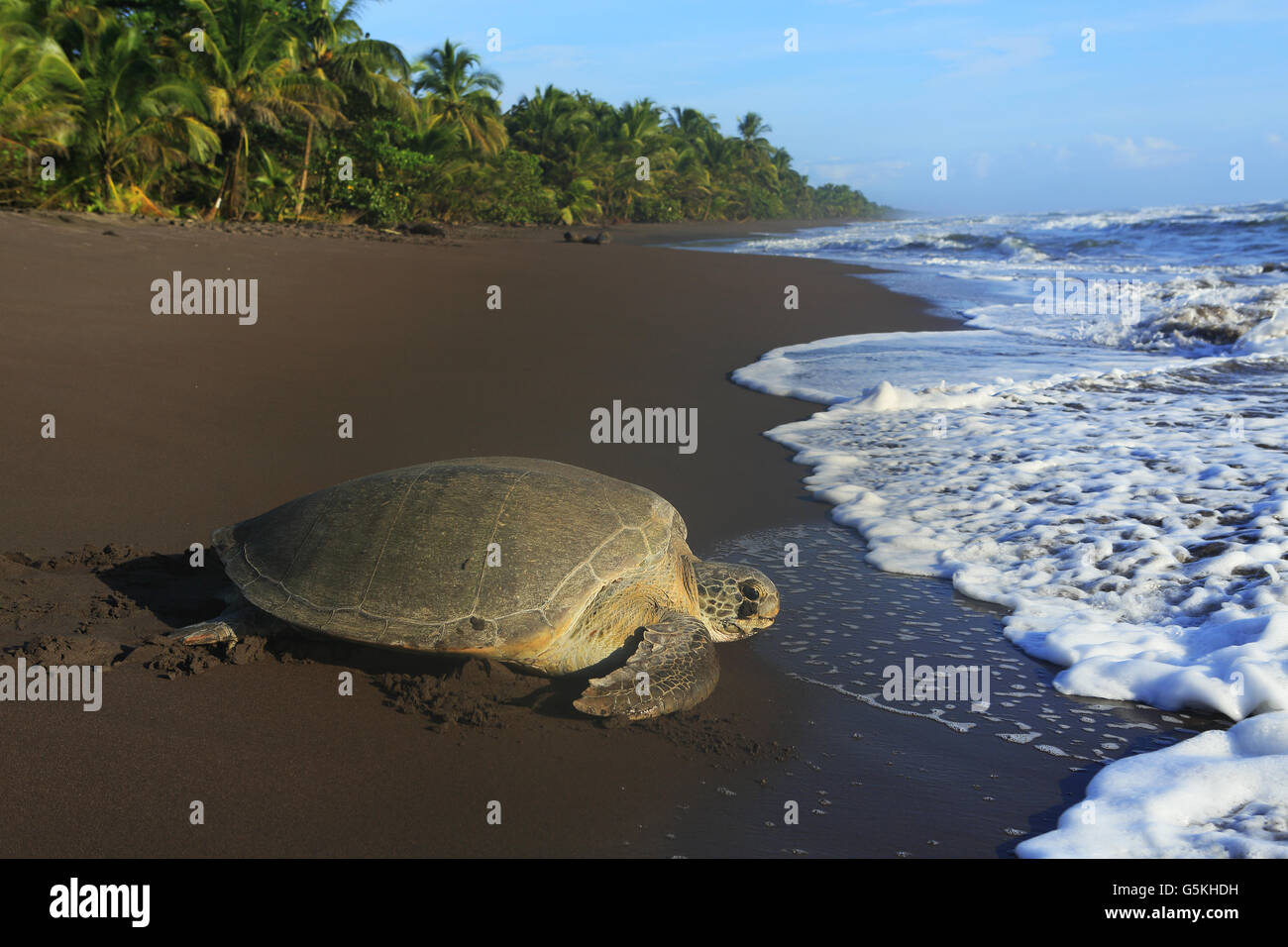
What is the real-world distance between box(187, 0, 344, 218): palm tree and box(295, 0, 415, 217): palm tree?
73.5 inches

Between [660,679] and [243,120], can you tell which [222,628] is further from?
[243,120]

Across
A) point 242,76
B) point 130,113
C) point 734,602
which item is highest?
point 242,76

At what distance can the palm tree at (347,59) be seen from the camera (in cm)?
2039

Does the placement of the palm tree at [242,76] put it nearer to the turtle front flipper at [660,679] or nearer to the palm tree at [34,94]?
the palm tree at [34,94]

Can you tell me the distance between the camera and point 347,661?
3086 mm

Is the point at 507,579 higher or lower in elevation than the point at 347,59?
lower

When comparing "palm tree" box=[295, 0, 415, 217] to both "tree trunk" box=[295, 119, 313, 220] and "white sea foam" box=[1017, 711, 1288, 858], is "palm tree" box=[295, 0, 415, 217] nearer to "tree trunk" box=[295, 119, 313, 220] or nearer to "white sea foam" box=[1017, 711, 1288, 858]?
"tree trunk" box=[295, 119, 313, 220]

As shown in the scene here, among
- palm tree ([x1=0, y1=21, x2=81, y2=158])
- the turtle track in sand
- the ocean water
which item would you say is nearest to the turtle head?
the turtle track in sand

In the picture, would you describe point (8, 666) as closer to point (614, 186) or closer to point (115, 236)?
point (115, 236)

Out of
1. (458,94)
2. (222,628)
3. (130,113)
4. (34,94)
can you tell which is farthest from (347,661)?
(458,94)

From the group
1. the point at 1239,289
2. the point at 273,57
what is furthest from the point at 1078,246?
the point at 273,57

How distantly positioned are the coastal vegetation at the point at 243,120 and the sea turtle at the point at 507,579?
46.4ft

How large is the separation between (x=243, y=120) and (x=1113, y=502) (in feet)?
59.7

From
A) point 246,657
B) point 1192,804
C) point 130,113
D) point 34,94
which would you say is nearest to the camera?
point 1192,804
